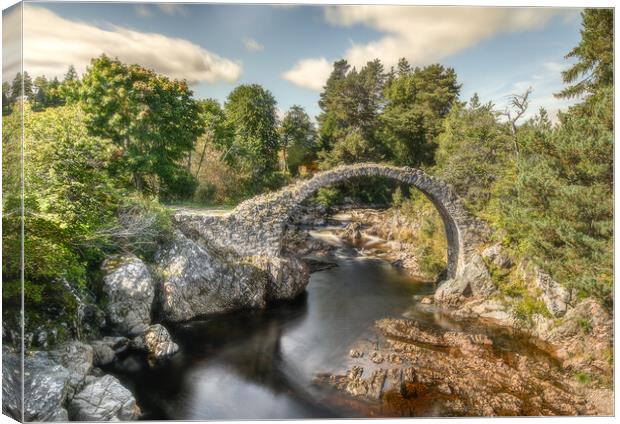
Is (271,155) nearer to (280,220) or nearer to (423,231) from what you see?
(280,220)

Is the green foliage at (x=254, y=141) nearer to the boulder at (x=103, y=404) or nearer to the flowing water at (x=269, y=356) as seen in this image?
the flowing water at (x=269, y=356)

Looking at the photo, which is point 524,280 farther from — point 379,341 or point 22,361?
point 22,361

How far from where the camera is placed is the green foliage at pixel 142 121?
10547 mm

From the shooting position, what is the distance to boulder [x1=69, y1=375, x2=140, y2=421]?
5246 mm

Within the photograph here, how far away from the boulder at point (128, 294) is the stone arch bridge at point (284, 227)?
1977 mm

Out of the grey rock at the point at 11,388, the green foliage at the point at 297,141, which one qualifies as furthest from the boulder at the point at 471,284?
the grey rock at the point at 11,388

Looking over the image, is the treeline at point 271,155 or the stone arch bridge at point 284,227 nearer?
the treeline at point 271,155

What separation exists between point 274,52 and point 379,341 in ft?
19.1

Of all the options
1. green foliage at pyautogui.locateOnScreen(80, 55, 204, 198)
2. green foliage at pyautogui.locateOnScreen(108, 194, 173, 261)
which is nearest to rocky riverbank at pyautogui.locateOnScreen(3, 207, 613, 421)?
green foliage at pyautogui.locateOnScreen(108, 194, 173, 261)

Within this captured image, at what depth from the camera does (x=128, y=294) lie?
816cm

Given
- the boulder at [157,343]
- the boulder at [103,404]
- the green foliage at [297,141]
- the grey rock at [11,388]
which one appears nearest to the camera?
the grey rock at [11,388]

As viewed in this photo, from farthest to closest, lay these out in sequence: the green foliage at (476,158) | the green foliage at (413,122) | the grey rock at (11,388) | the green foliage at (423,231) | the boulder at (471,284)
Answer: the green foliage at (423,231) < the green foliage at (413,122) < the boulder at (471,284) < the green foliage at (476,158) < the grey rock at (11,388)

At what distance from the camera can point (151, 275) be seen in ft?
29.6

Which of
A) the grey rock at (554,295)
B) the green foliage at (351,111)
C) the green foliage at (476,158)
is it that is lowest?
the grey rock at (554,295)
